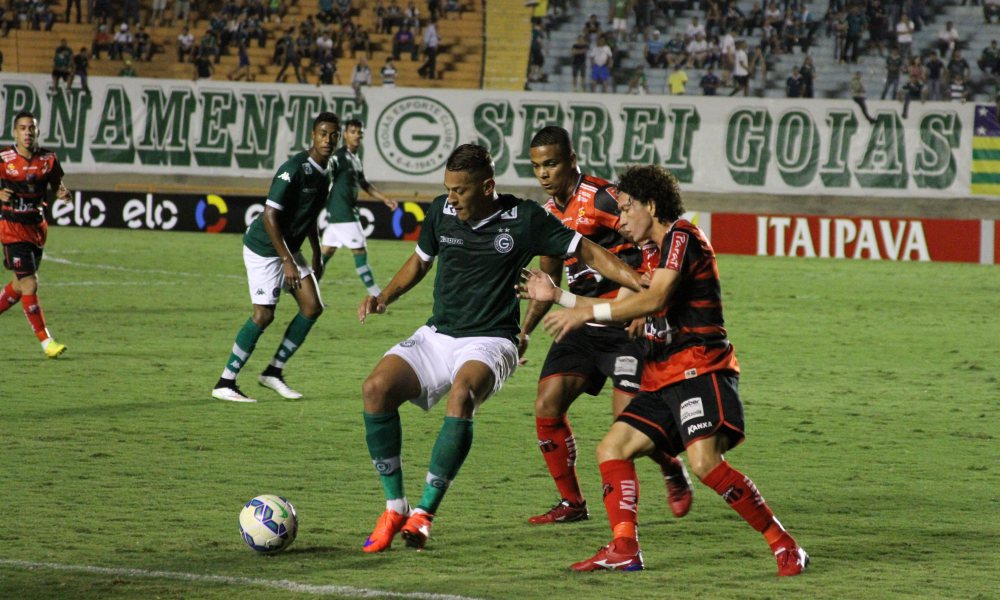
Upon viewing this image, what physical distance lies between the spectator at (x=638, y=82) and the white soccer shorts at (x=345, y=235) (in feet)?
50.9

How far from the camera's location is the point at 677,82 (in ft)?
106

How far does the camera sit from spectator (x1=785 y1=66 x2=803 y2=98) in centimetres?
3169

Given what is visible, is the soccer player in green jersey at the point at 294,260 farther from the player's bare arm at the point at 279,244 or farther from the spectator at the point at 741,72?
the spectator at the point at 741,72

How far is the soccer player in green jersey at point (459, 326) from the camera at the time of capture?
20.4ft

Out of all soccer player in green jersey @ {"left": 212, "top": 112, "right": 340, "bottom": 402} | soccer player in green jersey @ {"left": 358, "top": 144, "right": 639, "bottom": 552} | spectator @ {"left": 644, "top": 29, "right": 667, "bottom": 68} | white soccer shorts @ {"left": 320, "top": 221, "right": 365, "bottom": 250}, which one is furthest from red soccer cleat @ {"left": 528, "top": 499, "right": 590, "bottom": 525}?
spectator @ {"left": 644, "top": 29, "right": 667, "bottom": 68}

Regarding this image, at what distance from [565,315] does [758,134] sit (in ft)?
79.4

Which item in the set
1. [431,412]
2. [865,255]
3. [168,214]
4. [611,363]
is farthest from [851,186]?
[611,363]

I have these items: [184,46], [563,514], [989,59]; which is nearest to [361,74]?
[184,46]

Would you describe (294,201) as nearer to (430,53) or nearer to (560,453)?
(560,453)

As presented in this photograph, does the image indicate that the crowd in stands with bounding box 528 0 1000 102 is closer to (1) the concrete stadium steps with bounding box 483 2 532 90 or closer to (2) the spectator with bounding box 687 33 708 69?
(2) the spectator with bounding box 687 33 708 69

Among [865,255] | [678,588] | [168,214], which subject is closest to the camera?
[678,588]

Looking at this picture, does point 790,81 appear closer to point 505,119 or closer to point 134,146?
point 505,119

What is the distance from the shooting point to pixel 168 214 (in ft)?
90.2

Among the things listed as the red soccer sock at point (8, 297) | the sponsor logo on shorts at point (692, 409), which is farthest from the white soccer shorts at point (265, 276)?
the sponsor logo on shorts at point (692, 409)
